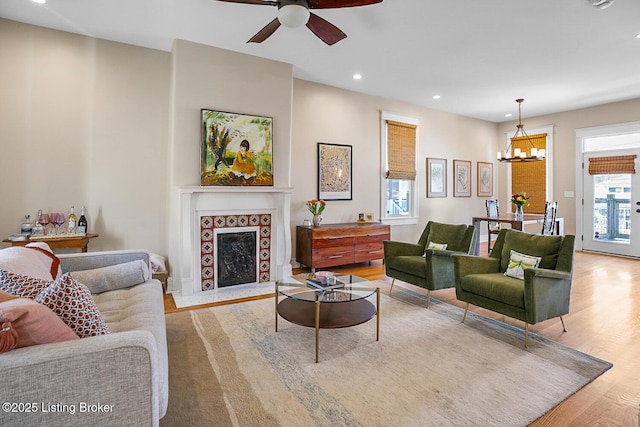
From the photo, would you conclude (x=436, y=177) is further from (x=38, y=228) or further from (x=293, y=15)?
(x=38, y=228)

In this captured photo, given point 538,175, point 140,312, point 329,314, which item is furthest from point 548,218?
point 140,312

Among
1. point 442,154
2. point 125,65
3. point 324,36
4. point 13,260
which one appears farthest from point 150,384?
point 442,154

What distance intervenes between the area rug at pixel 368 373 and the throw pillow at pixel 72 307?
0.70 metres

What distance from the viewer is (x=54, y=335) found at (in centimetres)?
129

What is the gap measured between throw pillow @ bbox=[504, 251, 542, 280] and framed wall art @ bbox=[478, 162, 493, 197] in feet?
17.1

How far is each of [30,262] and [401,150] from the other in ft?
18.9

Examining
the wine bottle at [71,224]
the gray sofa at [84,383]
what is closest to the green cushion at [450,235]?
the gray sofa at [84,383]

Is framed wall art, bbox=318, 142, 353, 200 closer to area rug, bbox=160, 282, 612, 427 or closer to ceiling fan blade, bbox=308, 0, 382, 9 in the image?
area rug, bbox=160, 282, 612, 427

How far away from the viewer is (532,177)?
7.67m

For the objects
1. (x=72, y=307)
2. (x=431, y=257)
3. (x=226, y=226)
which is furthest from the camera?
(x=226, y=226)

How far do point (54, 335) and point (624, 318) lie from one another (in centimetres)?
449

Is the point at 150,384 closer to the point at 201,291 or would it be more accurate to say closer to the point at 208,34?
the point at 201,291

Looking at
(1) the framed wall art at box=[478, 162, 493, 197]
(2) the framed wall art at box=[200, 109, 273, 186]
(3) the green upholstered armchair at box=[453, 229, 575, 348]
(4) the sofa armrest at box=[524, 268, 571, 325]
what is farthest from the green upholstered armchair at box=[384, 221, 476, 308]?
(1) the framed wall art at box=[478, 162, 493, 197]

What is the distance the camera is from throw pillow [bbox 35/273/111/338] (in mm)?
1452
